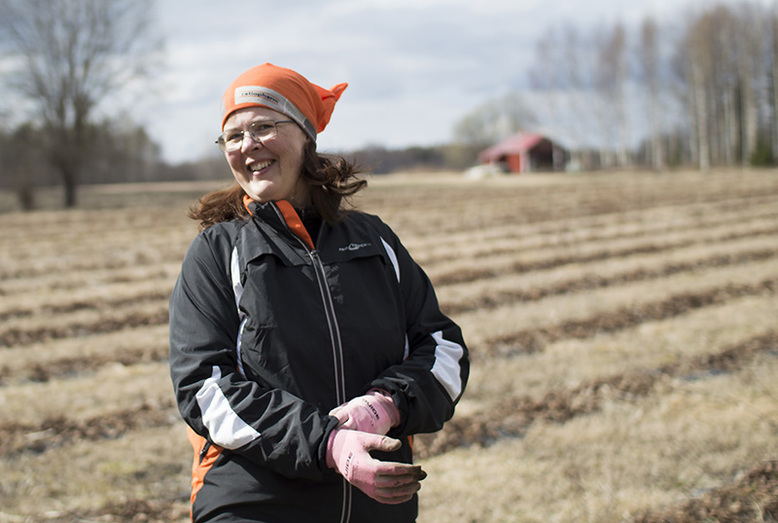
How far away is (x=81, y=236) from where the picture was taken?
1438 cm

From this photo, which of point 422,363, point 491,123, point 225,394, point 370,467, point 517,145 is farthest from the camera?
point 491,123

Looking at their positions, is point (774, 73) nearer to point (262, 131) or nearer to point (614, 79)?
point (614, 79)

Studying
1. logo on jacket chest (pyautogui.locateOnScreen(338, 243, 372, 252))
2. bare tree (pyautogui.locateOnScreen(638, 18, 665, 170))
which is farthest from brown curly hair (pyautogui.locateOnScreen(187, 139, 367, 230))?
bare tree (pyautogui.locateOnScreen(638, 18, 665, 170))

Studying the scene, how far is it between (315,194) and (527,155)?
184ft

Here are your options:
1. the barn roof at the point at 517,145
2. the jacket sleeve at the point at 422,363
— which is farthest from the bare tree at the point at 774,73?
the jacket sleeve at the point at 422,363

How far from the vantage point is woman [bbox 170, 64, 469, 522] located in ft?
5.16

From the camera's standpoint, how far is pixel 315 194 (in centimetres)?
191

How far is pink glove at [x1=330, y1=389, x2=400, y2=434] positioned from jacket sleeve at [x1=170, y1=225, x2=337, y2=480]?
41 mm

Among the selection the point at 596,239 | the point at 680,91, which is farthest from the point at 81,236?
the point at 680,91

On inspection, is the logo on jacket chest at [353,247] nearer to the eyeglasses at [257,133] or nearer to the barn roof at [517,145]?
the eyeglasses at [257,133]

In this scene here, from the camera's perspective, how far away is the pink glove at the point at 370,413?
1582 millimetres

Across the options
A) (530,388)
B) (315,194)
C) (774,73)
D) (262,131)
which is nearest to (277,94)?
(262,131)

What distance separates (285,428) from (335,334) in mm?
270

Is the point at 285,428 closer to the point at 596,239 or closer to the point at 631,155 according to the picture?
the point at 596,239
